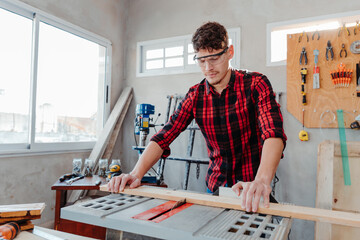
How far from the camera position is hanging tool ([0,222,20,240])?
771mm

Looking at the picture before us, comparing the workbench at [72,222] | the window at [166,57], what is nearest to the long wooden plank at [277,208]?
the workbench at [72,222]

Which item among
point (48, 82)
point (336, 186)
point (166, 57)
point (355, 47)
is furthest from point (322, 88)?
point (48, 82)

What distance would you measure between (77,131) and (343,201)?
2.57 metres

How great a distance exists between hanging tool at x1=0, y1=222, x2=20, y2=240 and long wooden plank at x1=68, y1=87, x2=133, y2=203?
178 cm

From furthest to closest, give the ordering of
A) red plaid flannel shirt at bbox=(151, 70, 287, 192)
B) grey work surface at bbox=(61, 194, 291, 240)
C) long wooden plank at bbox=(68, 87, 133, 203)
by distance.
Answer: long wooden plank at bbox=(68, 87, 133, 203), red plaid flannel shirt at bbox=(151, 70, 287, 192), grey work surface at bbox=(61, 194, 291, 240)

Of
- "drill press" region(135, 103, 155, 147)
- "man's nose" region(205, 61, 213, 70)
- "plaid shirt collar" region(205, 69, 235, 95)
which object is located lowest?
"drill press" region(135, 103, 155, 147)

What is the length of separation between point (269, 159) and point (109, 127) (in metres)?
2.30

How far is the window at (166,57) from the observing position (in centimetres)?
303

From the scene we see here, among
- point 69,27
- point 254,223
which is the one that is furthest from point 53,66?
point 254,223

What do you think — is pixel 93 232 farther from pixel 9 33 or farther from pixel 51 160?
pixel 9 33

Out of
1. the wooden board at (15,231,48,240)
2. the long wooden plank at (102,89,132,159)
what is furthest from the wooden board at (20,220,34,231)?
the long wooden plank at (102,89,132,159)

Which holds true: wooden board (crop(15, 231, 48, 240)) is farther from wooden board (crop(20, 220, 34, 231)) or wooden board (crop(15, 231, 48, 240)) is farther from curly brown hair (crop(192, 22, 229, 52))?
curly brown hair (crop(192, 22, 229, 52))

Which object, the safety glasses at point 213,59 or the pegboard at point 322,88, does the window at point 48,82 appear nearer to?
the safety glasses at point 213,59

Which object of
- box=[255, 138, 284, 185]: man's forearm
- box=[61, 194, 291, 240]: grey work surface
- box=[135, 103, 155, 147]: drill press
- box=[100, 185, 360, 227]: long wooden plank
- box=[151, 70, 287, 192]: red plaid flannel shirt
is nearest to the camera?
box=[61, 194, 291, 240]: grey work surface
